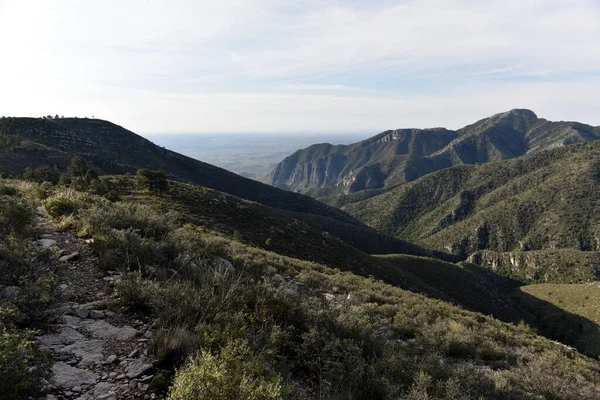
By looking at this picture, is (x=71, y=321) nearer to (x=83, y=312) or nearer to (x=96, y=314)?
(x=83, y=312)

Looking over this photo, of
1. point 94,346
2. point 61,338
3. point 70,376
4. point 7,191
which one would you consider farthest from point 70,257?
point 7,191

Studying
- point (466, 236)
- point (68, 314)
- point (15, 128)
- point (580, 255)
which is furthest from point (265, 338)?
point (466, 236)

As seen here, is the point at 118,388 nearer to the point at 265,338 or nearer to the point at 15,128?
the point at 265,338

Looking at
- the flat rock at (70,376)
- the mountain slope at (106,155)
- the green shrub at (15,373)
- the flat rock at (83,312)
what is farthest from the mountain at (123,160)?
the green shrub at (15,373)

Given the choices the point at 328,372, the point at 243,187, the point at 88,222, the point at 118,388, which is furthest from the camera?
the point at 243,187

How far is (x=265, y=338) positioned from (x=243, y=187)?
10551 cm

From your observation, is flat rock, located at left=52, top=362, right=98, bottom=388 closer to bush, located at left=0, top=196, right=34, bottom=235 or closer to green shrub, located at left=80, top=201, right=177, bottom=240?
green shrub, located at left=80, top=201, right=177, bottom=240

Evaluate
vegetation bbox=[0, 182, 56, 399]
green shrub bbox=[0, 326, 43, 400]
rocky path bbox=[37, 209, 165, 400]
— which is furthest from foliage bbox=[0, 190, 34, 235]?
green shrub bbox=[0, 326, 43, 400]

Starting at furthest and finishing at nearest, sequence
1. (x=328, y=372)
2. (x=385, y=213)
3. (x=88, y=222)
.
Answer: (x=385, y=213) < (x=88, y=222) < (x=328, y=372)

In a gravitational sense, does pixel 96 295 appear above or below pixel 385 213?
above

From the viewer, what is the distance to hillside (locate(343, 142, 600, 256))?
122 meters

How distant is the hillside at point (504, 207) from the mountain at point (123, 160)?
32.1 meters

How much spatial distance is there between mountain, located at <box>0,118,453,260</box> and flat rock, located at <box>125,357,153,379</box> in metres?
64.6

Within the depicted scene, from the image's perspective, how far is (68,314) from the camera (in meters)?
4.80
